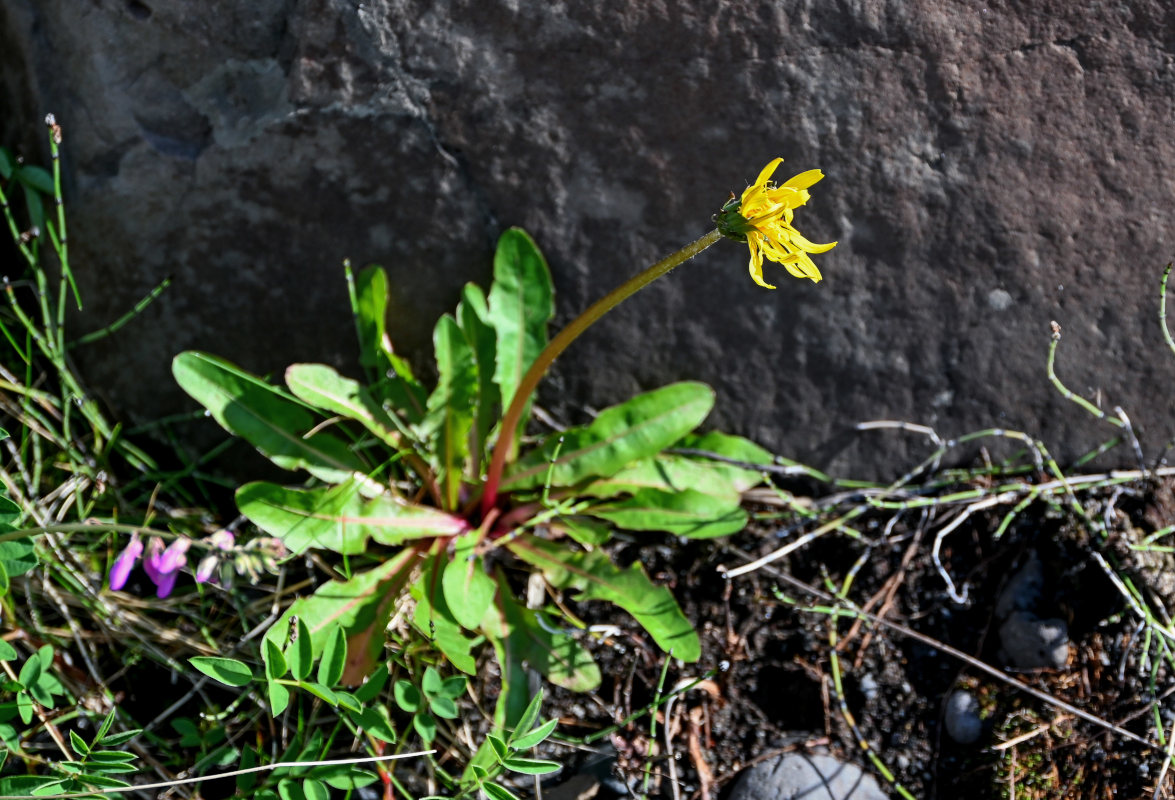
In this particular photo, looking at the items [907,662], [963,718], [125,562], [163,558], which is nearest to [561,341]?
[163,558]

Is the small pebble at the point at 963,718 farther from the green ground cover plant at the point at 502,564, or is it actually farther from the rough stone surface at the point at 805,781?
the rough stone surface at the point at 805,781

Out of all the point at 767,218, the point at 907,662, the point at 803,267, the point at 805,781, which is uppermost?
the point at 767,218

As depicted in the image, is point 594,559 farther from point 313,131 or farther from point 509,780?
point 313,131

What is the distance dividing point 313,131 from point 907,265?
1603 mm

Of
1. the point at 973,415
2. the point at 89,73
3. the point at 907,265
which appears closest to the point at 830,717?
the point at 973,415

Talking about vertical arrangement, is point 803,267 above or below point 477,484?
above

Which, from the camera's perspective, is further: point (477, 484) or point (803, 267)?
point (477, 484)

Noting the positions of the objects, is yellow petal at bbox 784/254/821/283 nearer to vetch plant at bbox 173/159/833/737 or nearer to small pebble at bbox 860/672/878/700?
vetch plant at bbox 173/159/833/737

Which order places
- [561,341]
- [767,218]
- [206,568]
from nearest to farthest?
[767,218], [561,341], [206,568]

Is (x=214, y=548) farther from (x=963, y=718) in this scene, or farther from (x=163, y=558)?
(x=963, y=718)

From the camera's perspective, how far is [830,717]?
2.57 m

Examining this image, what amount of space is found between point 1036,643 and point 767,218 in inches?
58.1

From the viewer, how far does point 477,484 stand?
2.78 meters

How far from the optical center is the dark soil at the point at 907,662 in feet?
8.13
